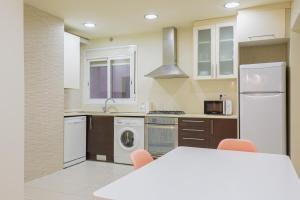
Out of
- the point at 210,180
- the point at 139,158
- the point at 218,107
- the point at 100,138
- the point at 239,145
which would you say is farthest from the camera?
the point at 100,138

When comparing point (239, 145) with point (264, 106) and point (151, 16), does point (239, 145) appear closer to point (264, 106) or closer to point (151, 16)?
point (264, 106)

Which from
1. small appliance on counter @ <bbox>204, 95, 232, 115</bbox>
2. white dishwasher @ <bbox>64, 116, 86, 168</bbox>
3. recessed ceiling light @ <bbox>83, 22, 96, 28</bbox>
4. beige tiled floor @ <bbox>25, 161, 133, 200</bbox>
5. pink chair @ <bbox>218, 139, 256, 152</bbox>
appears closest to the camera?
pink chair @ <bbox>218, 139, 256, 152</bbox>

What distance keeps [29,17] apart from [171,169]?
323cm

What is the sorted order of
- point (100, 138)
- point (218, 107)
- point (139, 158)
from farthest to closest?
1. point (100, 138)
2. point (218, 107)
3. point (139, 158)

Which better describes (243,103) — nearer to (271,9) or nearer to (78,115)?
(271,9)

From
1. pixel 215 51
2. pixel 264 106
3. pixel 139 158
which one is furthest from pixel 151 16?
pixel 139 158

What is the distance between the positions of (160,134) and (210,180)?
3.01 meters

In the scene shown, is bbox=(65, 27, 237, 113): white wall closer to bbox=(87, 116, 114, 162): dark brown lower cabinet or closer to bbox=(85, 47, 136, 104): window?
bbox=(85, 47, 136, 104): window

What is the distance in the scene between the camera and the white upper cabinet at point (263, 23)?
11.4 feet

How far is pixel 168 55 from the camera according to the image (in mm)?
4598

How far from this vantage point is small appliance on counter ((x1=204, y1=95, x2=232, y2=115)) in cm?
407

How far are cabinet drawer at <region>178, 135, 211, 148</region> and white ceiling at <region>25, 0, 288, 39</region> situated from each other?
→ 193cm

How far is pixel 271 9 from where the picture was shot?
3.51 m
